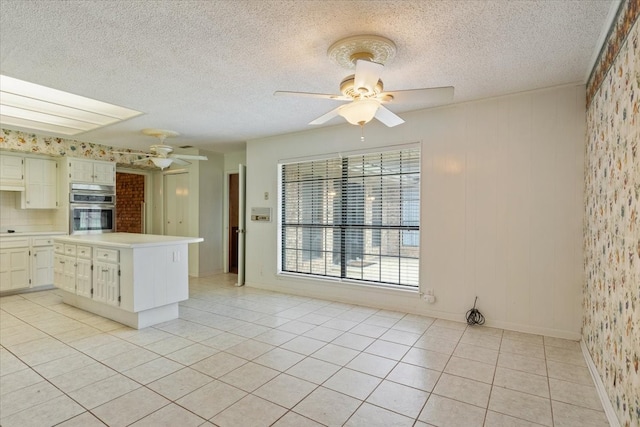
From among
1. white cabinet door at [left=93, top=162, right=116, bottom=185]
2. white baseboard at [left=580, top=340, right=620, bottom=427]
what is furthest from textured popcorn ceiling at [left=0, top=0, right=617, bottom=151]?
white cabinet door at [left=93, top=162, right=116, bottom=185]

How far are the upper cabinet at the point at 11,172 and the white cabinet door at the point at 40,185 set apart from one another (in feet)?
0.26

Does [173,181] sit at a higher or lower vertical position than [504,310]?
higher

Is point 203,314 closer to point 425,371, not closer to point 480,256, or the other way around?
point 425,371

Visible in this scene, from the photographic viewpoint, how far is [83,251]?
13.1 ft

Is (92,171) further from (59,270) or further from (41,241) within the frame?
(59,270)

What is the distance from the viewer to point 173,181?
6.91 m

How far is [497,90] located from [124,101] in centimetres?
398

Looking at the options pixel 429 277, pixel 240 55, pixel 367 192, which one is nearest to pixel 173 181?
pixel 367 192

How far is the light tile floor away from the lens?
2.04 metres

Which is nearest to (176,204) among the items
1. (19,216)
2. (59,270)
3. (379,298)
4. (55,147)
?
(55,147)

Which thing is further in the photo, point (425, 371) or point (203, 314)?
point (203, 314)

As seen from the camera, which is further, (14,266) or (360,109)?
(14,266)

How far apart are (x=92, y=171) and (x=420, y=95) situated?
19.7 ft

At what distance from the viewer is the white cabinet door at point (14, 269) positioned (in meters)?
4.84
